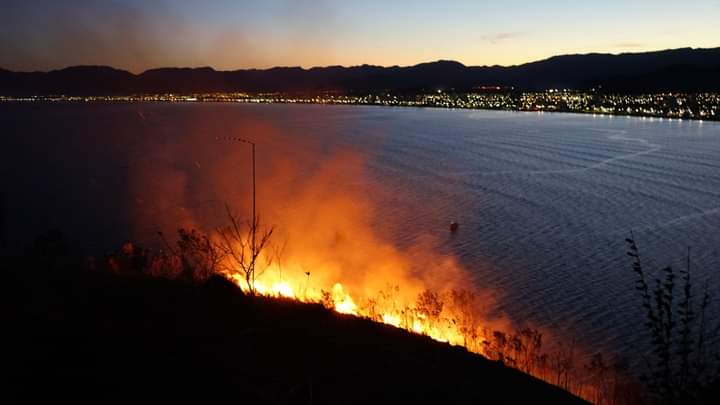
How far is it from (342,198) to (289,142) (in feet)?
127

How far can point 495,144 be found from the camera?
72.9m

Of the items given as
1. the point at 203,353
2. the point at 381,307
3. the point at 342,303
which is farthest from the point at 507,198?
the point at 203,353

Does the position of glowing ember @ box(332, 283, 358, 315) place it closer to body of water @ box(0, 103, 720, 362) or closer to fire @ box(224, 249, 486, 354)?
fire @ box(224, 249, 486, 354)

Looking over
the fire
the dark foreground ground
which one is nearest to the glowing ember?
the fire

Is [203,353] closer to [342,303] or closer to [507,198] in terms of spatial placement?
[342,303]

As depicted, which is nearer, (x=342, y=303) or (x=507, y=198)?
(x=342, y=303)

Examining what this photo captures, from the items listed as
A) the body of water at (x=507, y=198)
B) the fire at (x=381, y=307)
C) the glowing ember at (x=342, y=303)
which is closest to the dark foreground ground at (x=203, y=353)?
the fire at (x=381, y=307)

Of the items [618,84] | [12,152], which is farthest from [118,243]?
[618,84]

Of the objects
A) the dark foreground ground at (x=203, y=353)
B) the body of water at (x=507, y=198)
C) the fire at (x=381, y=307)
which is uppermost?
the dark foreground ground at (x=203, y=353)

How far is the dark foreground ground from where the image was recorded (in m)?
6.32

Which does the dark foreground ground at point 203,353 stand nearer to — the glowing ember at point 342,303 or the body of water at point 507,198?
the glowing ember at point 342,303

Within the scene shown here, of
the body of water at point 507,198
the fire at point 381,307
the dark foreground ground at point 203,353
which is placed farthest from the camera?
the body of water at point 507,198

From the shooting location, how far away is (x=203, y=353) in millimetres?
7375

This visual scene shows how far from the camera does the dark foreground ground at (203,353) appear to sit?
6316 millimetres
